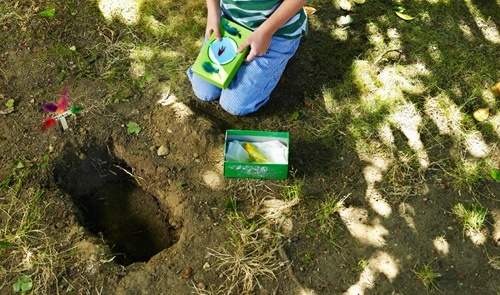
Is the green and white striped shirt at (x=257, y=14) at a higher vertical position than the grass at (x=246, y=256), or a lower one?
higher

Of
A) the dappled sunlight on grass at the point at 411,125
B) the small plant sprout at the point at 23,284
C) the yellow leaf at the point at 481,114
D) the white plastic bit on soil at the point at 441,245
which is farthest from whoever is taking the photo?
the yellow leaf at the point at 481,114

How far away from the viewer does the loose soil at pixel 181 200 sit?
252 cm

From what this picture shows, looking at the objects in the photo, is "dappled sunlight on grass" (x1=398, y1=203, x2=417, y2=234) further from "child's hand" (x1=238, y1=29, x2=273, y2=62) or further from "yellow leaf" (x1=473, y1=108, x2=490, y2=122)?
"child's hand" (x1=238, y1=29, x2=273, y2=62)

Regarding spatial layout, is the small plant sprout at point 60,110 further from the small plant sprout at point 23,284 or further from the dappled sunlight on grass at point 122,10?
the small plant sprout at point 23,284

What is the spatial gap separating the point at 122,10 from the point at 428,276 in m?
2.79

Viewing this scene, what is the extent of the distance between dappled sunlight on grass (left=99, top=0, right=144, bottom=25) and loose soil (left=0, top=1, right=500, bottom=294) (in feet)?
1.45

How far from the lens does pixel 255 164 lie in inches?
105

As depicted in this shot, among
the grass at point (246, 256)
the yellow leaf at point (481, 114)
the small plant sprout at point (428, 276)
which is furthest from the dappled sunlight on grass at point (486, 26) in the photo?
the grass at point (246, 256)

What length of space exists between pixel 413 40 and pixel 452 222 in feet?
4.87

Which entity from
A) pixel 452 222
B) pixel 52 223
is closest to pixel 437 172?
pixel 452 222

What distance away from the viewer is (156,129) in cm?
299

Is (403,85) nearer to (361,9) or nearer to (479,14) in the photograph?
(361,9)

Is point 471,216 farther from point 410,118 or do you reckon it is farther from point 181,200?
point 181,200

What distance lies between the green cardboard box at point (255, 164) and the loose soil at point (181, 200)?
7 cm
